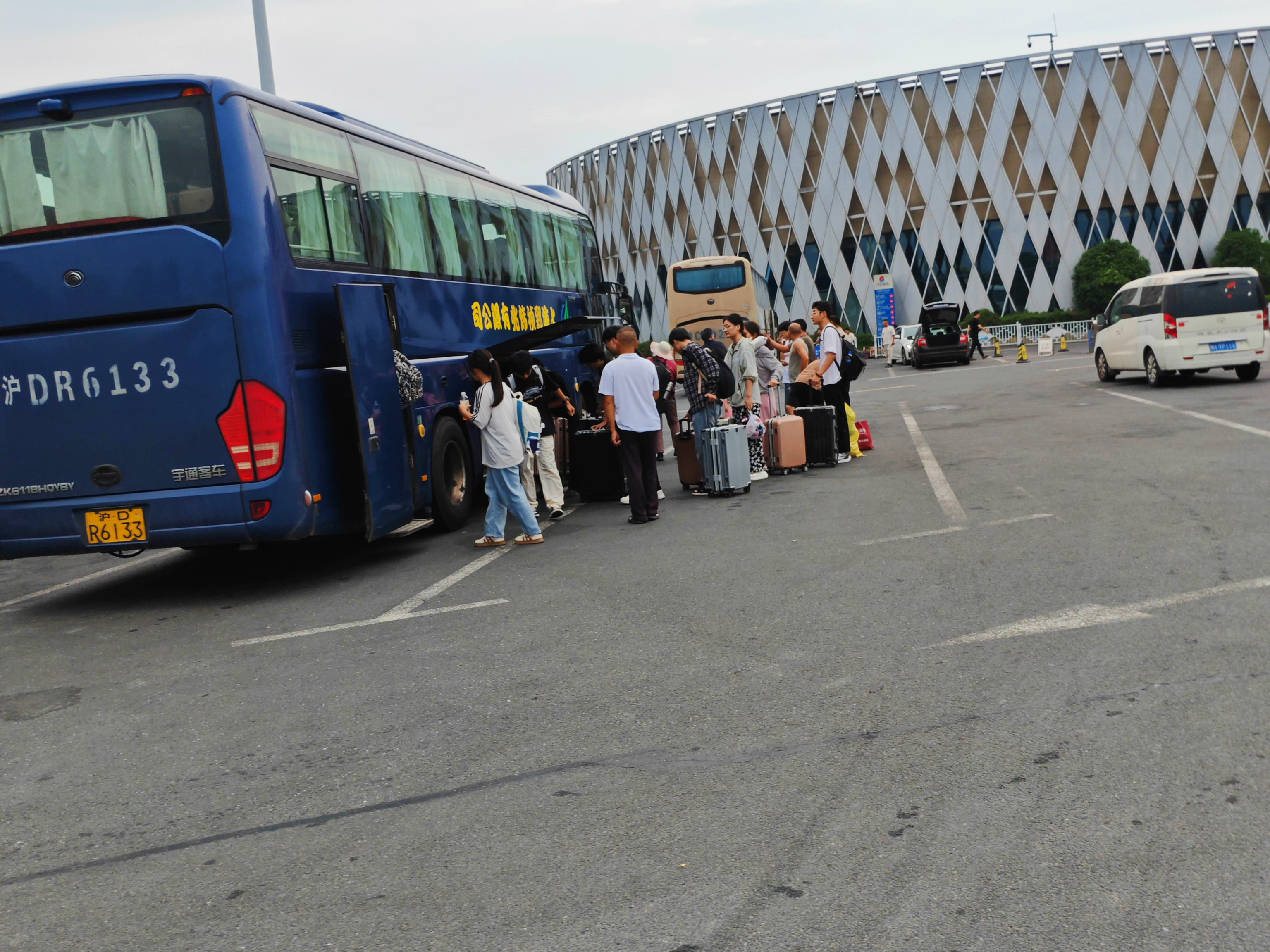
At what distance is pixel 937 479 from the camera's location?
12125 mm

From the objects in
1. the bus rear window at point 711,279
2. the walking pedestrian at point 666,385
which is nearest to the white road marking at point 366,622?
→ the walking pedestrian at point 666,385

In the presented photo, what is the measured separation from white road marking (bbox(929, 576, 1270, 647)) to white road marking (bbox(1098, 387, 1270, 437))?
746 centimetres

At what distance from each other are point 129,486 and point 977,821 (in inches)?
263

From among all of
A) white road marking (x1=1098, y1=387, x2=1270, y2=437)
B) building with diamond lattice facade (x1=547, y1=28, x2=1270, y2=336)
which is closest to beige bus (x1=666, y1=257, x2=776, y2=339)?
white road marking (x1=1098, y1=387, x2=1270, y2=437)

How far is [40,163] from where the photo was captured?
26.5 ft

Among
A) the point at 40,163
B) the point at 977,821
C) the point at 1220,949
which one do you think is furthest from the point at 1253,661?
the point at 40,163

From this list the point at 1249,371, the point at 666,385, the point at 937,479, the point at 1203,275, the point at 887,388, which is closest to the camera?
the point at 937,479

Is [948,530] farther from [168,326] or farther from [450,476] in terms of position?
[168,326]

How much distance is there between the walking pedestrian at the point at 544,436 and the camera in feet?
36.8

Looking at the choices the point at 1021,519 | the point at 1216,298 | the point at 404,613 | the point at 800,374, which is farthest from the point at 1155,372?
the point at 404,613

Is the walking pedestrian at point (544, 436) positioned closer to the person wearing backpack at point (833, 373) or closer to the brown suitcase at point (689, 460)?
the brown suitcase at point (689, 460)

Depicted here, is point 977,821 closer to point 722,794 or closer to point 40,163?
point 722,794

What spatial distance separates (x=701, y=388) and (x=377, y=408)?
415cm

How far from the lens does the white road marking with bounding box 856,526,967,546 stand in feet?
29.0
